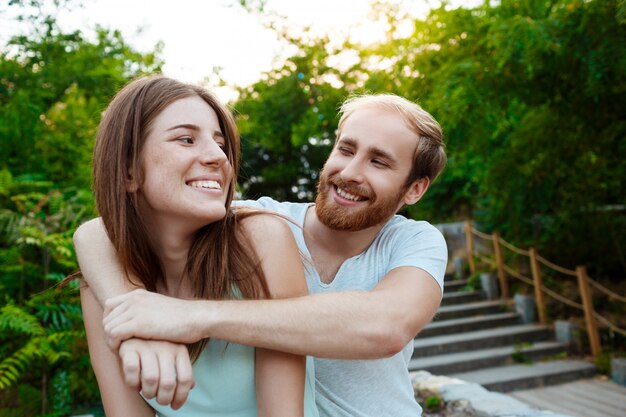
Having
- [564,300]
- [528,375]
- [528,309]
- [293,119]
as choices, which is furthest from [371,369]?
[293,119]

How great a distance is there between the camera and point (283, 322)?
1404 mm

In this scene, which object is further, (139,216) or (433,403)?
(433,403)

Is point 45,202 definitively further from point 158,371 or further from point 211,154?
point 158,371

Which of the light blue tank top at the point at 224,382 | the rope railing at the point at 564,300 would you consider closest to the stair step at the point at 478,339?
the rope railing at the point at 564,300

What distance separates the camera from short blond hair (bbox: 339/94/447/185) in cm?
216

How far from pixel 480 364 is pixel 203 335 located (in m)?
7.33

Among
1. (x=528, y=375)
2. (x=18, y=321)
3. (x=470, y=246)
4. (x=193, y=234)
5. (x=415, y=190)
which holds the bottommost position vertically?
(x=528, y=375)

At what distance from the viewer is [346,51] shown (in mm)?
12086

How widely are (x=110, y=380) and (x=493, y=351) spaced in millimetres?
7600

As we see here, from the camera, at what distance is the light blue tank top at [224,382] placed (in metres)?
1.60

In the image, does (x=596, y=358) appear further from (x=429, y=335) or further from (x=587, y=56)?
(x=587, y=56)

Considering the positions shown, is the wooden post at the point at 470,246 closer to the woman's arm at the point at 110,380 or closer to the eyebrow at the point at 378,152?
the eyebrow at the point at 378,152

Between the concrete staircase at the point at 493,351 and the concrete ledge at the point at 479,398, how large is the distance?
219 cm

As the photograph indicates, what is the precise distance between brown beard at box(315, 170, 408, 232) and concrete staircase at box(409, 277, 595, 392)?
5832 millimetres
